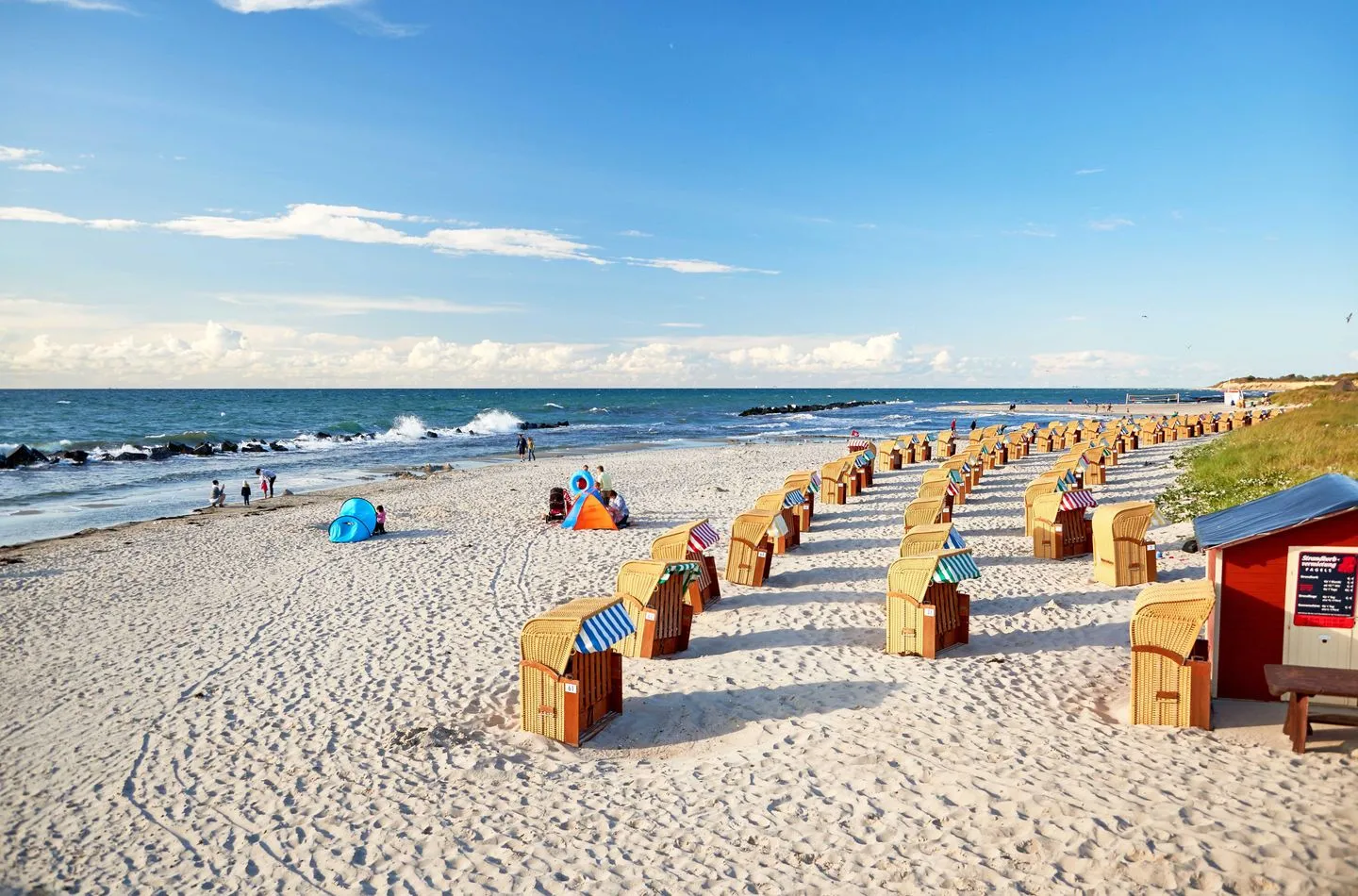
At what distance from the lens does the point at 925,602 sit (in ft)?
30.7

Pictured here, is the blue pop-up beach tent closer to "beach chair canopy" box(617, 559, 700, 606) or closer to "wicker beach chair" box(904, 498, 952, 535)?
"beach chair canopy" box(617, 559, 700, 606)

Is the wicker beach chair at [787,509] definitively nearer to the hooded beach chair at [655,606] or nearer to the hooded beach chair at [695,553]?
the hooded beach chair at [695,553]

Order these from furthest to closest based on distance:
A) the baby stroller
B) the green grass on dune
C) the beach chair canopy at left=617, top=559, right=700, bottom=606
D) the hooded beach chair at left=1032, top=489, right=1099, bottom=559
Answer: the baby stroller → the green grass on dune → the hooded beach chair at left=1032, top=489, right=1099, bottom=559 → the beach chair canopy at left=617, top=559, right=700, bottom=606

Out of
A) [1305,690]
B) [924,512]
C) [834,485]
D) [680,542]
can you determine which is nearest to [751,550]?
[680,542]

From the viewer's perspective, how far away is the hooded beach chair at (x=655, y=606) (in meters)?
9.55

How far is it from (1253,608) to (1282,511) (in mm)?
1008

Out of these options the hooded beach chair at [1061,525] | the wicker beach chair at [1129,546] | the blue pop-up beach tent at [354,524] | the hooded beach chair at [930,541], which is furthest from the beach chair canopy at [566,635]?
the blue pop-up beach tent at [354,524]

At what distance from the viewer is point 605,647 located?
764 cm

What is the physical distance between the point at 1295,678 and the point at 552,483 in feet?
74.2

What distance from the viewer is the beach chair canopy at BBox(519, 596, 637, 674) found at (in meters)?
7.34

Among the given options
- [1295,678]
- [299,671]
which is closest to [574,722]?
[299,671]

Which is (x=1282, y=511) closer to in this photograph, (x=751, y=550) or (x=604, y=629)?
(x=604, y=629)

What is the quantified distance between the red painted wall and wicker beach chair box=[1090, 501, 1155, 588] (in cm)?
413

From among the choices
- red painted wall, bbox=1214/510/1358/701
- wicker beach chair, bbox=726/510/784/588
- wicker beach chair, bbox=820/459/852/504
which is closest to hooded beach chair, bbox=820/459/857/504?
wicker beach chair, bbox=820/459/852/504
